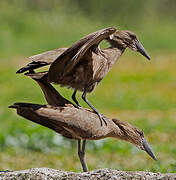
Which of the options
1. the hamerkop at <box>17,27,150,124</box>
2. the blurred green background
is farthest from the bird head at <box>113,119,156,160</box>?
the blurred green background

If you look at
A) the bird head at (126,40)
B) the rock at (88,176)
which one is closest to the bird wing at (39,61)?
the bird head at (126,40)

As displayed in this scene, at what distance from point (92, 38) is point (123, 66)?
12.4m

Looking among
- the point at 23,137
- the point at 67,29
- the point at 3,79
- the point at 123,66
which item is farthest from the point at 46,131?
the point at 67,29

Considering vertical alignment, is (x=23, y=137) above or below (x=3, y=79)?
below

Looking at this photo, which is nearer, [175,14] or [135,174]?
[135,174]

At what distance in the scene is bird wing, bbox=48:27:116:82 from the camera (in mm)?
4332

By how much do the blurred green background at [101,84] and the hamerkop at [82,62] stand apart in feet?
5.55

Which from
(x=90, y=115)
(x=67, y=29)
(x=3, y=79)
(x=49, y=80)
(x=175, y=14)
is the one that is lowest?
(x=90, y=115)

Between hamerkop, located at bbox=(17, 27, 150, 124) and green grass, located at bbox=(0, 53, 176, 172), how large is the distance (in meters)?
1.69

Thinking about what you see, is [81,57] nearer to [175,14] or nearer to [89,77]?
[89,77]

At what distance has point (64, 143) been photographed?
8.25 m

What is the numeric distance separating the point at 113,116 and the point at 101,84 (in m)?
3.82

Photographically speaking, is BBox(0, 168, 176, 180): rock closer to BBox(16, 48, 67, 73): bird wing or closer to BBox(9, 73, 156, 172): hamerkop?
BBox(9, 73, 156, 172): hamerkop

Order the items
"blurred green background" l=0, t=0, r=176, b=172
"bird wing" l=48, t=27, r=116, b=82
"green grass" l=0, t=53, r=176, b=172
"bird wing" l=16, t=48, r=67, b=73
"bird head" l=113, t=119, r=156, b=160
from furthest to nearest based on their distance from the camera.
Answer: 1. "blurred green background" l=0, t=0, r=176, b=172
2. "green grass" l=0, t=53, r=176, b=172
3. "bird head" l=113, t=119, r=156, b=160
4. "bird wing" l=16, t=48, r=67, b=73
5. "bird wing" l=48, t=27, r=116, b=82
